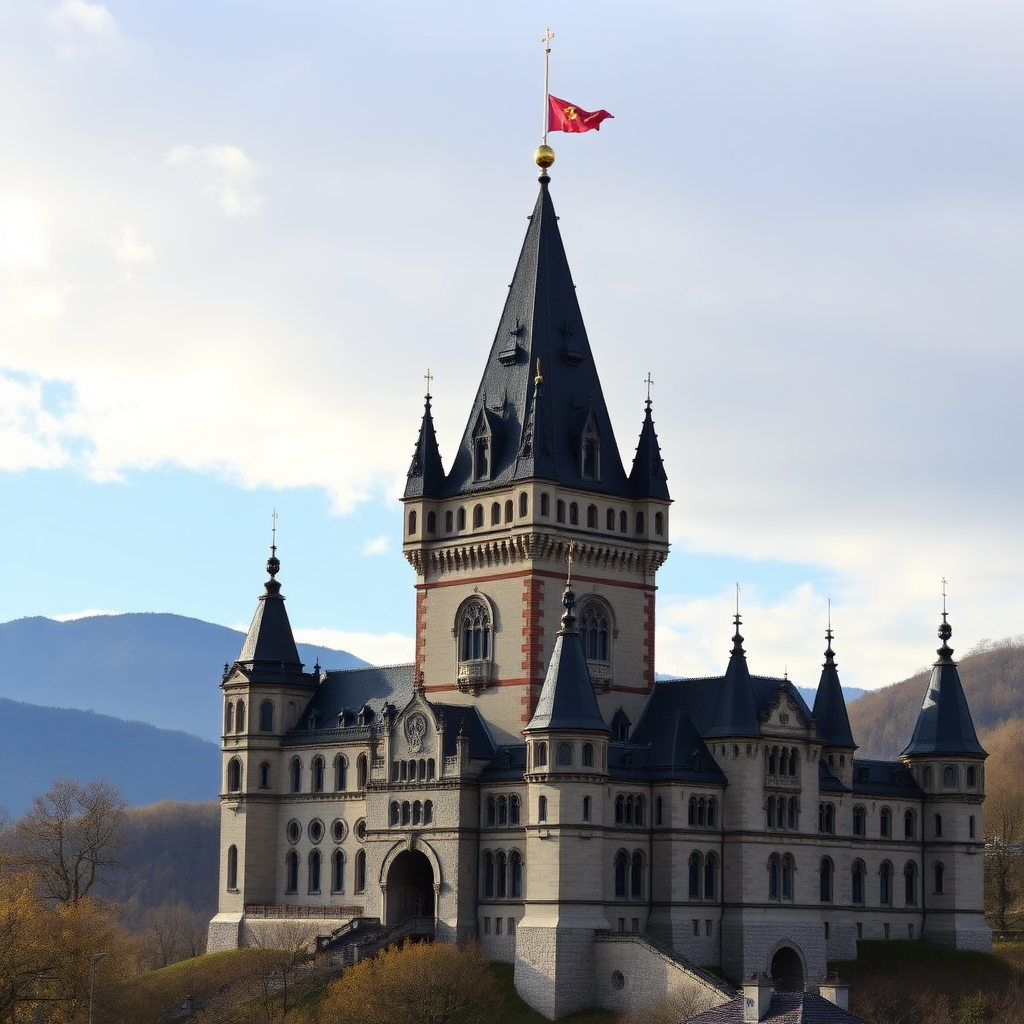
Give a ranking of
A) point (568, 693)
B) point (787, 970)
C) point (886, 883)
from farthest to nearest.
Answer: point (886, 883) < point (787, 970) < point (568, 693)

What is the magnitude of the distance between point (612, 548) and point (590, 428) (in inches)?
277

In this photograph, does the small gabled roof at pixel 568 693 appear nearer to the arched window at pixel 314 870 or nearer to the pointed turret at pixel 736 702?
the pointed turret at pixel 736 702

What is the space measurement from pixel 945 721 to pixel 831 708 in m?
8.20

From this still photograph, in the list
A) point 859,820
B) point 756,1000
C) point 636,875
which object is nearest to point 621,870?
point 636,875

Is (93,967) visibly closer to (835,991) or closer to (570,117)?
(835,991)

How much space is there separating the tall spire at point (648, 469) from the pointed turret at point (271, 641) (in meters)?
24.4

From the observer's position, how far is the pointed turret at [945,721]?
132 meters

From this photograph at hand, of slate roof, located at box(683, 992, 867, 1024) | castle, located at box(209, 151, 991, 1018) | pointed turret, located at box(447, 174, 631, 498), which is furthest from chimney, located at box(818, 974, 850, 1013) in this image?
pointed turret, located at box(447, 174, 631, 498)

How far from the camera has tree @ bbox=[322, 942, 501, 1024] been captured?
4067 inches

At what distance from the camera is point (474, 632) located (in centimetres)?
12200

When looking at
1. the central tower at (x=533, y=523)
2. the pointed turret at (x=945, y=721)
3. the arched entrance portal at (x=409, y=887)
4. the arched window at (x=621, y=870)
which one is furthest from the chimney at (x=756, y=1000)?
the pointed turret at (x=945, y=721)

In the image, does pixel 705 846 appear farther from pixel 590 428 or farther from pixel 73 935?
pixel 73 935

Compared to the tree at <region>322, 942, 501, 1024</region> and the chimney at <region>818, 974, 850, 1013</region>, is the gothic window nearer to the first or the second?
the tree at <region>322, 942, 501, 1024</region>

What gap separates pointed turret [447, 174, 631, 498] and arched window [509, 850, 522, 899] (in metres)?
21.1
